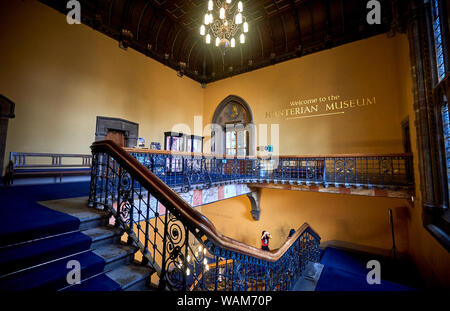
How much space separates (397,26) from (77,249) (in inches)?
279

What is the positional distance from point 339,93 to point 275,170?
3607 millimetres

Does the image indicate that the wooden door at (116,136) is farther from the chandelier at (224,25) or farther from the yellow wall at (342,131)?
the yellow wall at (342,131)

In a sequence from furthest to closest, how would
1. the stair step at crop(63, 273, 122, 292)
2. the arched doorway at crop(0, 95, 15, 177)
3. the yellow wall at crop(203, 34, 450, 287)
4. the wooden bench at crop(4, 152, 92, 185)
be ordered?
the yellow wall at crop(203, 34, 450, 287) < the arched doorway at crop(0, 95, 15, 177) < the wooden bench at crop(4, 152, 92, 185) < the stair step at crop(63, 273, 122, 292)

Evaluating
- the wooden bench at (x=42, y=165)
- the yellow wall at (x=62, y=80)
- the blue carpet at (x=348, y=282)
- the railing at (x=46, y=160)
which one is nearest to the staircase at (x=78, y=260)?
the blue carpet at (x=348, y=282)

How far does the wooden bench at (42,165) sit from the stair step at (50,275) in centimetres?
440

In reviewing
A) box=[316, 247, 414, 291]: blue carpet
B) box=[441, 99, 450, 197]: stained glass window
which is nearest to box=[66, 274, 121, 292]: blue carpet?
box=[316, 247, 414, 291]: blue carpet

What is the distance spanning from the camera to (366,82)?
21.3 feet

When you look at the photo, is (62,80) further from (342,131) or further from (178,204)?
(342,131)

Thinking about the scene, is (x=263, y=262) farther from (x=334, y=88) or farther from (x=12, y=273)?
(x=334, y=88)

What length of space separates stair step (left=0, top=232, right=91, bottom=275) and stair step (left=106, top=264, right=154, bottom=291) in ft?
1.30

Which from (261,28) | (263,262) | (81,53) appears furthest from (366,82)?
(81,53)

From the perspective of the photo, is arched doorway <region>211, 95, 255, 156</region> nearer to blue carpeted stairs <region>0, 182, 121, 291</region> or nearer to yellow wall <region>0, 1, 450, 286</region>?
yellow wall <region>0, 1, 450, 286</region>

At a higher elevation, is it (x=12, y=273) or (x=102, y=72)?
(x=102, y=72)

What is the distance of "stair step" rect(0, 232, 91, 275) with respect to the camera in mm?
1347
